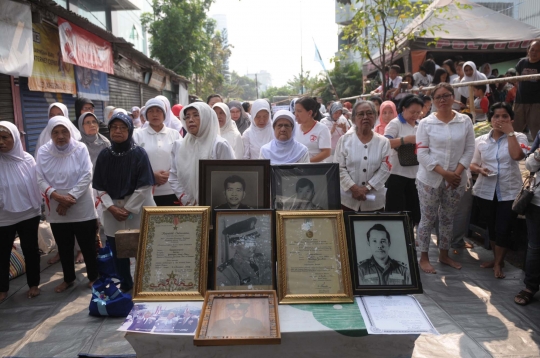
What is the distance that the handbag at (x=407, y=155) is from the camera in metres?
4.68

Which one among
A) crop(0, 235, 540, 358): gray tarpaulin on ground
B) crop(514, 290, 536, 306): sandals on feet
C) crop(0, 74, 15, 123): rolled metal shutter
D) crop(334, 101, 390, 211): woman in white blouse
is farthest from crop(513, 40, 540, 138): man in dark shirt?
crop(0, 74, 15, 123): rolled metal shutter

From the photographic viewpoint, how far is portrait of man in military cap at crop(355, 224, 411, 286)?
6.68 ft

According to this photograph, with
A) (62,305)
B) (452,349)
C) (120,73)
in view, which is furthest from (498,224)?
(120,73)

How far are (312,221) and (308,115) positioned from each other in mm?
2395

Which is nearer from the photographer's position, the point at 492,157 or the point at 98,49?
the point at 492,157

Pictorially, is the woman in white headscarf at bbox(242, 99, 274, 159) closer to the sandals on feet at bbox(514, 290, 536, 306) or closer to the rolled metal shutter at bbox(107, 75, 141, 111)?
the sandals on feet at bbox(514, 290, 536, 306)

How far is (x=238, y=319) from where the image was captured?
1.81 m

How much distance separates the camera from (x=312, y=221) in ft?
6.90

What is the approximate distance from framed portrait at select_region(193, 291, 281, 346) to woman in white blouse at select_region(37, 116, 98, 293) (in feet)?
8.49

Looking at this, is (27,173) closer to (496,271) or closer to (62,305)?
(62,305)

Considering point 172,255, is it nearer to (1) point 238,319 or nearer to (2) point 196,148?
(1) point 238,319

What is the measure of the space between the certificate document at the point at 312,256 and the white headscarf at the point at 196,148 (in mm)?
1461

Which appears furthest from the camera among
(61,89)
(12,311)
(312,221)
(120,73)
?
(120,73)

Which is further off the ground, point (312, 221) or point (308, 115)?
point (308, 115)
